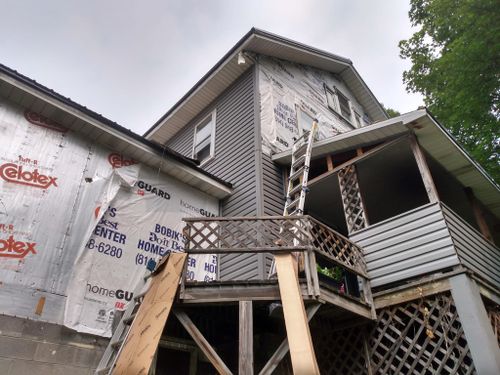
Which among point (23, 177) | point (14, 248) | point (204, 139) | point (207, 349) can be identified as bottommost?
point (207, 349)

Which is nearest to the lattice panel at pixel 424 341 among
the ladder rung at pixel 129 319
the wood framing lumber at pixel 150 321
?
the wood framing lumber at pixel 150 321

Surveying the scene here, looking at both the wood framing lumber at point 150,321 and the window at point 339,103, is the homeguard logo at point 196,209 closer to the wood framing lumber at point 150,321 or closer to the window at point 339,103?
the wood framing lumber at point 150,321

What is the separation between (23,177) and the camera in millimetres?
6254

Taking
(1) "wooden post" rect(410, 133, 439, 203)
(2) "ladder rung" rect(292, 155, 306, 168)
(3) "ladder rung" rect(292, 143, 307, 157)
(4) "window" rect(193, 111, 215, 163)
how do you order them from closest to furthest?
(1) "wooden post" rect(410, 133, 439, 203) → (2) "ladder rung" rect(292, 155, 306, 168) → (3) "ladder rung" rect(292, 143, 307, 157) → (4) "window" rect(193, 111, 215, 163)

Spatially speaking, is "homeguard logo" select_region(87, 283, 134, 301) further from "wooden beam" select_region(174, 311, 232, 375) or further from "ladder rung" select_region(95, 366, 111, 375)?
"wooden beam" select_region(174, 311, 232, 375)

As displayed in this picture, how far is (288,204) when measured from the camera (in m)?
7.65

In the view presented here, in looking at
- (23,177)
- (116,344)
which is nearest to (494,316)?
(116,344)

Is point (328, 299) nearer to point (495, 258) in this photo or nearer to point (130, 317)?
point (130, 317)

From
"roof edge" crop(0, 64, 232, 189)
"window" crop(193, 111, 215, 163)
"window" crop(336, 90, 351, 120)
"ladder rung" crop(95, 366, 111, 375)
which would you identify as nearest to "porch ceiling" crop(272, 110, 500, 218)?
"roof edge" crop(0, 64, 232, 189)

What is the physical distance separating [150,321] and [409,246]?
4.26 metres

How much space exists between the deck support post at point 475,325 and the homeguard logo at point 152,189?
565 cm

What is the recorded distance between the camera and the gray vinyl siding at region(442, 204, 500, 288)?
603cm

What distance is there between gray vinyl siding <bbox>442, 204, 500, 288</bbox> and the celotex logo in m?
6.57

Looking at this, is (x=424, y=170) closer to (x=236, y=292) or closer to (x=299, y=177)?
(x=299, y=177)
